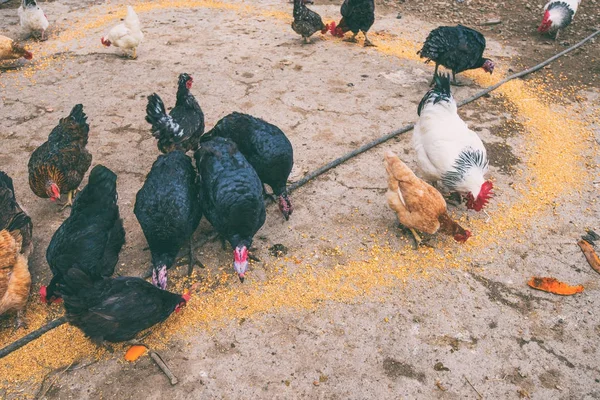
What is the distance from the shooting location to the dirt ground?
2.87 m

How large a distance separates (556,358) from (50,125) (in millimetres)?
6198

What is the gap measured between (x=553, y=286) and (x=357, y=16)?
20.1 feet

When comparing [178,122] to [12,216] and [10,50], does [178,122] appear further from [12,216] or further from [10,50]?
[10,50]

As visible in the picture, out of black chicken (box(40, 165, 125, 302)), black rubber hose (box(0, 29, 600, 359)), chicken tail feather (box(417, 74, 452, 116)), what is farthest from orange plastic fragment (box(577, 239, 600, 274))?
black chicken (box(40, 165, 125, 302))

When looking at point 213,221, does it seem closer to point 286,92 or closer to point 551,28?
point 286,92

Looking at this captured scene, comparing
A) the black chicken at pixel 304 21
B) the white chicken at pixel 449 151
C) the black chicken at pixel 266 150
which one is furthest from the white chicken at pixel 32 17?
the white chicken at pixel 449 151

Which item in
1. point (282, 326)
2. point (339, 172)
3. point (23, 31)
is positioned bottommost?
point (282, 326)

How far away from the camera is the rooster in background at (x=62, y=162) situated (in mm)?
4062

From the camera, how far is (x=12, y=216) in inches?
144

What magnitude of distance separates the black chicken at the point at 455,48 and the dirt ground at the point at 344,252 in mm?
449

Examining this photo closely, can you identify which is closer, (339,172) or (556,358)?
(556,358)

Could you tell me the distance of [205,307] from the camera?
3322 mm

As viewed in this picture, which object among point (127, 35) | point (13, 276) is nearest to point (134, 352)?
point (13, 276)

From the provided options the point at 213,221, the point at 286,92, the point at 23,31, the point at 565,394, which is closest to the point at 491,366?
the point at 565,394
